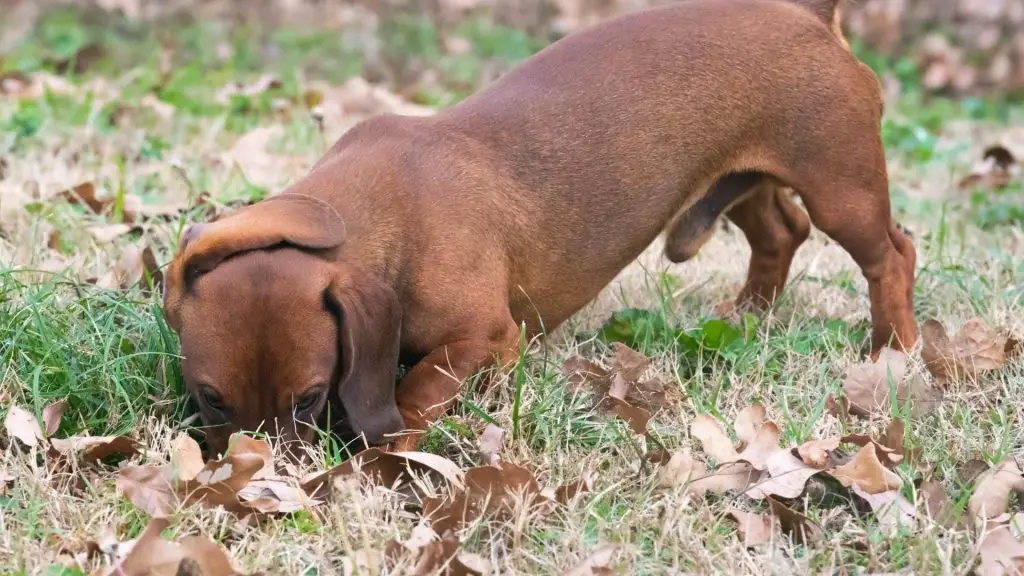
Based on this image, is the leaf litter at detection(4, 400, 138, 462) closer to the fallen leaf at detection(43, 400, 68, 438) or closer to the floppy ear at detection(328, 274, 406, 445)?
the fallen leaf at detection(43, 400, 68, 438)

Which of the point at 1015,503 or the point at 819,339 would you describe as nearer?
the point at 1015,503

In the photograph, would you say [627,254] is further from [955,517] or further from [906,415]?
[955,517]

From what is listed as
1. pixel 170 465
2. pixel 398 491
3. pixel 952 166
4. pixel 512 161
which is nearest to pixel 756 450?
pixel 398 491

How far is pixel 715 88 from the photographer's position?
3.88m

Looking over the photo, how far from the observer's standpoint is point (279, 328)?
2938 millimetres

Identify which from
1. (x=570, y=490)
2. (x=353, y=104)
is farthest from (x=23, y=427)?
(x=353, y=104)

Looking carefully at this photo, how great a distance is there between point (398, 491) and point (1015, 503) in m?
1.49

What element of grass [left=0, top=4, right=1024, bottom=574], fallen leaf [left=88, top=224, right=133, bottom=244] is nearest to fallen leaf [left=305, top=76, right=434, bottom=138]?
grass [left=0, top=4, right=1024, bottom=574]

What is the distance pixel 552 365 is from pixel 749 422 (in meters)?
0.65

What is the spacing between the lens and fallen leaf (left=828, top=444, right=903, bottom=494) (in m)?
2.97

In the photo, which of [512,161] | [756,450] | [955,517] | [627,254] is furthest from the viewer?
[627,254]

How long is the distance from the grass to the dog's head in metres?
0.15

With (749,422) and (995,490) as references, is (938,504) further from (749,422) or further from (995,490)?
(749,422)

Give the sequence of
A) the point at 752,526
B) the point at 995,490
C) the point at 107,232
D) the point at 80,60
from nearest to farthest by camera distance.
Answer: the point at 752,526 < the point at 995,490 < the point at 107,232 < the point at 80,60
